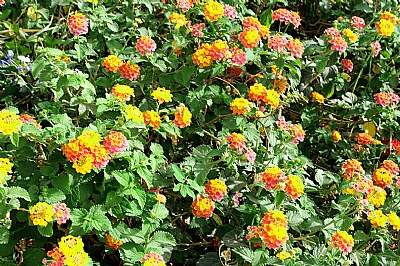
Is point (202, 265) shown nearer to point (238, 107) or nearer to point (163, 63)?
point (238, 107)

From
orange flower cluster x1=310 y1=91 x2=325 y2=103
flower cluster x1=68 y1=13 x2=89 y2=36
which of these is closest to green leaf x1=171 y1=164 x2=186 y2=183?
flower cluster x1=68 y1=13 x2=89 y2=36

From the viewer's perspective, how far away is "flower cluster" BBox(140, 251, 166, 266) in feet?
5.39

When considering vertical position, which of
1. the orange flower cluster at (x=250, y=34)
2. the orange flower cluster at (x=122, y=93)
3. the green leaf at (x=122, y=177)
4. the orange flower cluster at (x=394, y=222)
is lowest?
the orange flower cluster at (x=394, y=222)

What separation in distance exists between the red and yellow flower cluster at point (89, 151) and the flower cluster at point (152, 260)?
11.6 inches

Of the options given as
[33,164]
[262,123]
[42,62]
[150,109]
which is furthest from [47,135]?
[262,123]

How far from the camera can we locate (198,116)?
2.20 m

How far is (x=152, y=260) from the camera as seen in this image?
1.65 metres

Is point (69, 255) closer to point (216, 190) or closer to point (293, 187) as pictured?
point (216, 190)

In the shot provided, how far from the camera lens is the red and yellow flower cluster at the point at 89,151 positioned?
61.9 inches

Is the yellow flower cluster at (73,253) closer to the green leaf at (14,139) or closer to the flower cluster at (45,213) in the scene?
the flower cluster at (45,213)

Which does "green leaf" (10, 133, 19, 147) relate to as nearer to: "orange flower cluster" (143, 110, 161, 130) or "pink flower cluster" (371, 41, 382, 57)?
"orange flower cluster" (143, 110, 161, 130)

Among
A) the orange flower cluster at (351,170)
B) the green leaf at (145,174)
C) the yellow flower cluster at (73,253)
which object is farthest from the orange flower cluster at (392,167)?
the yellow flower cluster at (73,253)

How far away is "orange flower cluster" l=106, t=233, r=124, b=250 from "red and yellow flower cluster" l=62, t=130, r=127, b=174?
10.3 inches

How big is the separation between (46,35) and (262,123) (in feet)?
3.11
